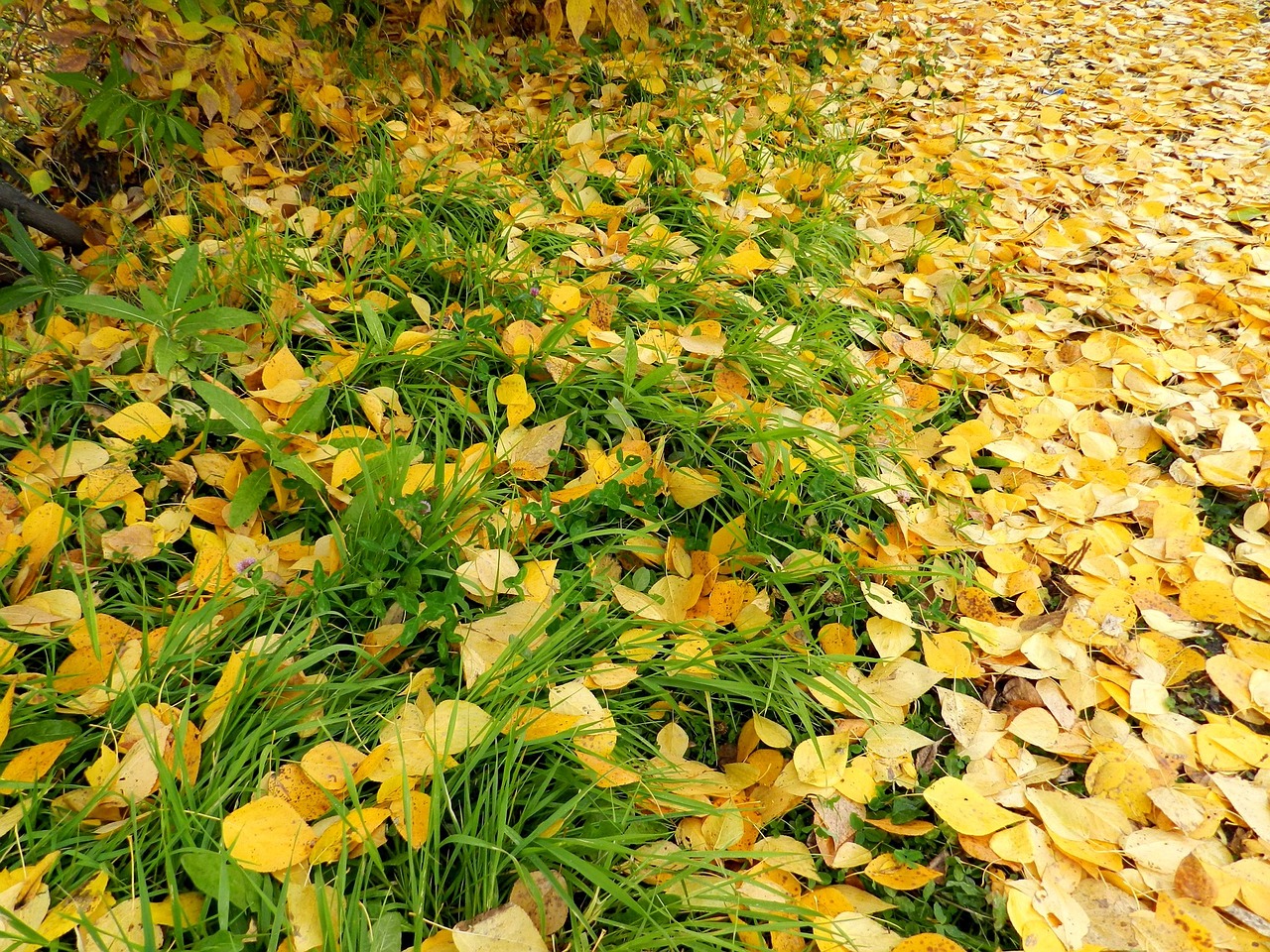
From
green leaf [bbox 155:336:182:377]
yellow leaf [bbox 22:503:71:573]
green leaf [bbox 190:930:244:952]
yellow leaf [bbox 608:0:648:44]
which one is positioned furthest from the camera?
yellow leaf [bbox 608:0:648:44]

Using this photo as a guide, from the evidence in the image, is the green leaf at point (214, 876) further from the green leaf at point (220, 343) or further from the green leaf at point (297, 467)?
the green leaf at point (220, 343)

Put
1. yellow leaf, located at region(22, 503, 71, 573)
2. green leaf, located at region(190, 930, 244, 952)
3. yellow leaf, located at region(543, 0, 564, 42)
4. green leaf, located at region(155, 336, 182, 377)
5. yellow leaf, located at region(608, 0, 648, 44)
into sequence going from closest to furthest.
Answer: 1. green leaf, located at region(190, 930, 244, 952)
2. yellow leaf, located at region(22, 503, 71, 573)
3. green leaf, located at region(155, 336, 182, 377)
4. yellow leaf, located at region(608, 0, 648, 44)
5. yellow leaf, located at region(543, 0, 564, 42)

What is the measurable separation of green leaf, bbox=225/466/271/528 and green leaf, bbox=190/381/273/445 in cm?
7

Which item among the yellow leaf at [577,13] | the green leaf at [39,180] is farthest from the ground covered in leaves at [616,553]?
the yellow leaf at [577,13]

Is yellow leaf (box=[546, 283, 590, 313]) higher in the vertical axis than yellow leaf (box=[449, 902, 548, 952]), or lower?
higher

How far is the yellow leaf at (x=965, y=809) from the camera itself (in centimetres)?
112

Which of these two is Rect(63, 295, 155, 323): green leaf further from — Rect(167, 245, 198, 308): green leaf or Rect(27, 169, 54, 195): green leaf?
Rect(27, 169, 54, 195): green leaf

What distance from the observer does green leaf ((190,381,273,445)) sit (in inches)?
54.2

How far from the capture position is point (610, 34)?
296 centimetres

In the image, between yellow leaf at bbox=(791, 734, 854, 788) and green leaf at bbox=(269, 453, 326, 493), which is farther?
green leaf at bbox=(269, 453, 326, 493)

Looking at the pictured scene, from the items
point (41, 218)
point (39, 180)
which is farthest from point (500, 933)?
point (39, 180)

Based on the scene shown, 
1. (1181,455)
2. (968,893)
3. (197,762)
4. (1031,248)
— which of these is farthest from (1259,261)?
(197,762)

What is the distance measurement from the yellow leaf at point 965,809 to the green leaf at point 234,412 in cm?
124

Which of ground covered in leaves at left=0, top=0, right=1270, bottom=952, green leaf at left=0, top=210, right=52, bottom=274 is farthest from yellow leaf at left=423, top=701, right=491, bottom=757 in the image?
green leaf at left=0, top=210, right=52, bottom=274
